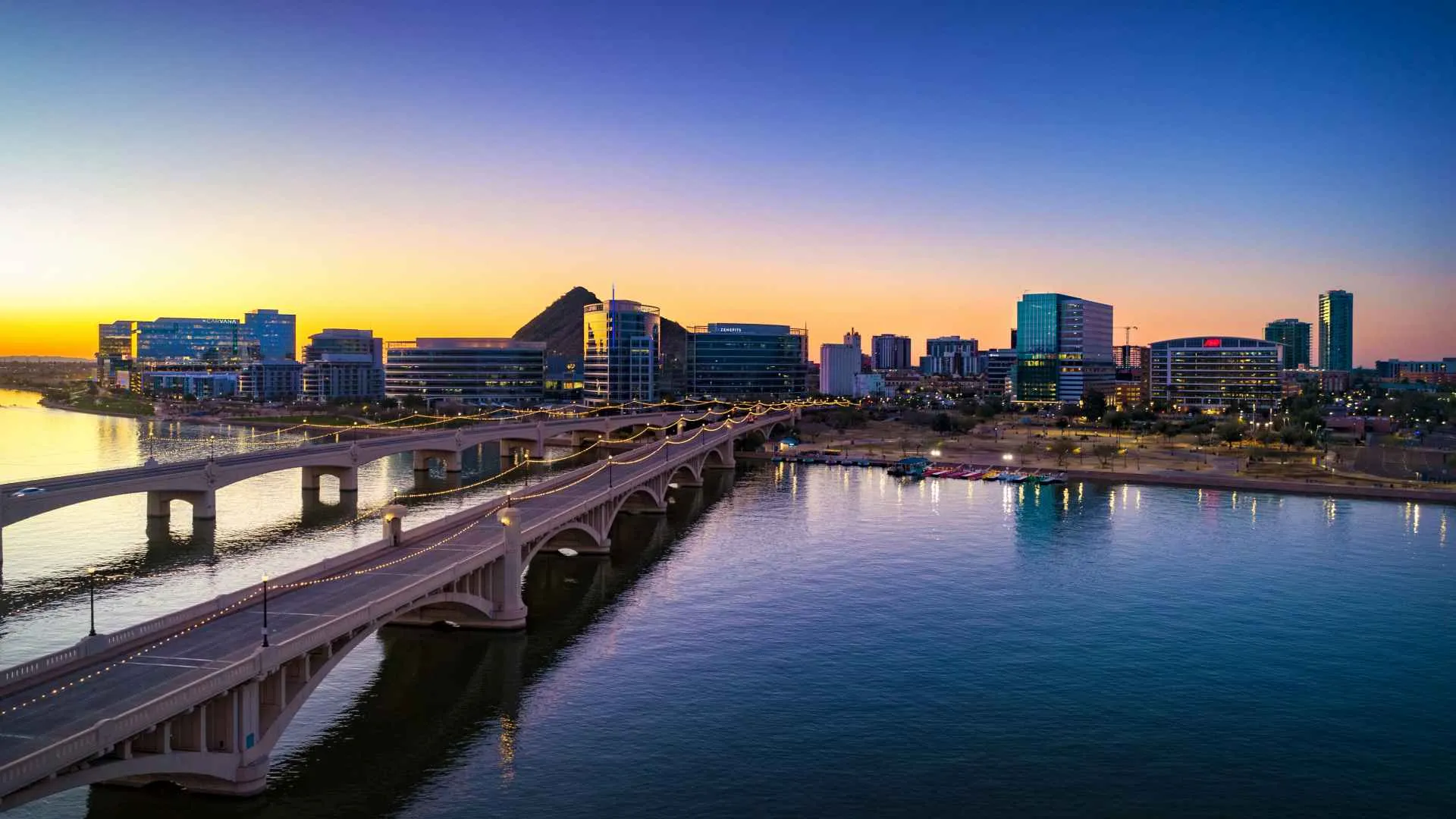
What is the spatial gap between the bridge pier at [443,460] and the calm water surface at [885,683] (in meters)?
42.9

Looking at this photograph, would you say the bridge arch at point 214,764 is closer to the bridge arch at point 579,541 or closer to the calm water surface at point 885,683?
the calm water surface at point 885,683

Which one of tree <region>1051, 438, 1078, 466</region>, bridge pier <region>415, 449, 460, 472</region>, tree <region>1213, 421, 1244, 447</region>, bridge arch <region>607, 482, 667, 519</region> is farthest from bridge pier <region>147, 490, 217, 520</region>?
tree <region>1213, 421, 1244, 447</region>

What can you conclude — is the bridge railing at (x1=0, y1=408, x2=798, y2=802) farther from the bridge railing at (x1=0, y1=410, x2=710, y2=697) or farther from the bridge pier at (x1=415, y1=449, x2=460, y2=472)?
the bridge pier at (x1=415, y1=449, x2=460, y2=472)

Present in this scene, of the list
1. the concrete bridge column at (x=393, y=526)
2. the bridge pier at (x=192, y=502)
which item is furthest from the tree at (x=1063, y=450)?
the concrete bridge column at (x=393, y=526)

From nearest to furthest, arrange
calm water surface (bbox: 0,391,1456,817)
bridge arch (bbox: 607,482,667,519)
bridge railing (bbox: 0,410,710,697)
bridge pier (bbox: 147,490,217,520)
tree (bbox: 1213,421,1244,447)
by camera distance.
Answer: bridge railing (bbox: 0,410,710,697) < calm water surface (bbox: 0,391,1456,817) < bridge pier (bbox: 147,490,217,520) < bridge arch (bbox: 607,482,667,519) < tree (bbox: 1213,421,1244,447)

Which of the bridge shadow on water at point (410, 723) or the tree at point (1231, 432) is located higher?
the tree at point (1231, 432)

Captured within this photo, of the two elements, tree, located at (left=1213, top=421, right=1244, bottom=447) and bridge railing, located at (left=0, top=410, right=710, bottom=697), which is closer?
bridge railing, located at (left=0, top=410, right=710, bottom=697)

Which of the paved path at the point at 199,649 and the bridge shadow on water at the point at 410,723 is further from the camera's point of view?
the bridge shadow on water at the point at 410,723

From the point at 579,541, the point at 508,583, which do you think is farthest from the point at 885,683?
the point at 579,541

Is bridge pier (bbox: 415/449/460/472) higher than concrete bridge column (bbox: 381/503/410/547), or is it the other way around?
concrete bridge column (bbox: 381/503/410/547)

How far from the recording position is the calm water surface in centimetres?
3338

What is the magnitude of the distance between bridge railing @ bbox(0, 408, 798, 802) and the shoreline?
3799 inches

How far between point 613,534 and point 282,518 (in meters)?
31.3

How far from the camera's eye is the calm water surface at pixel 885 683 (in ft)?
Answer: 109
